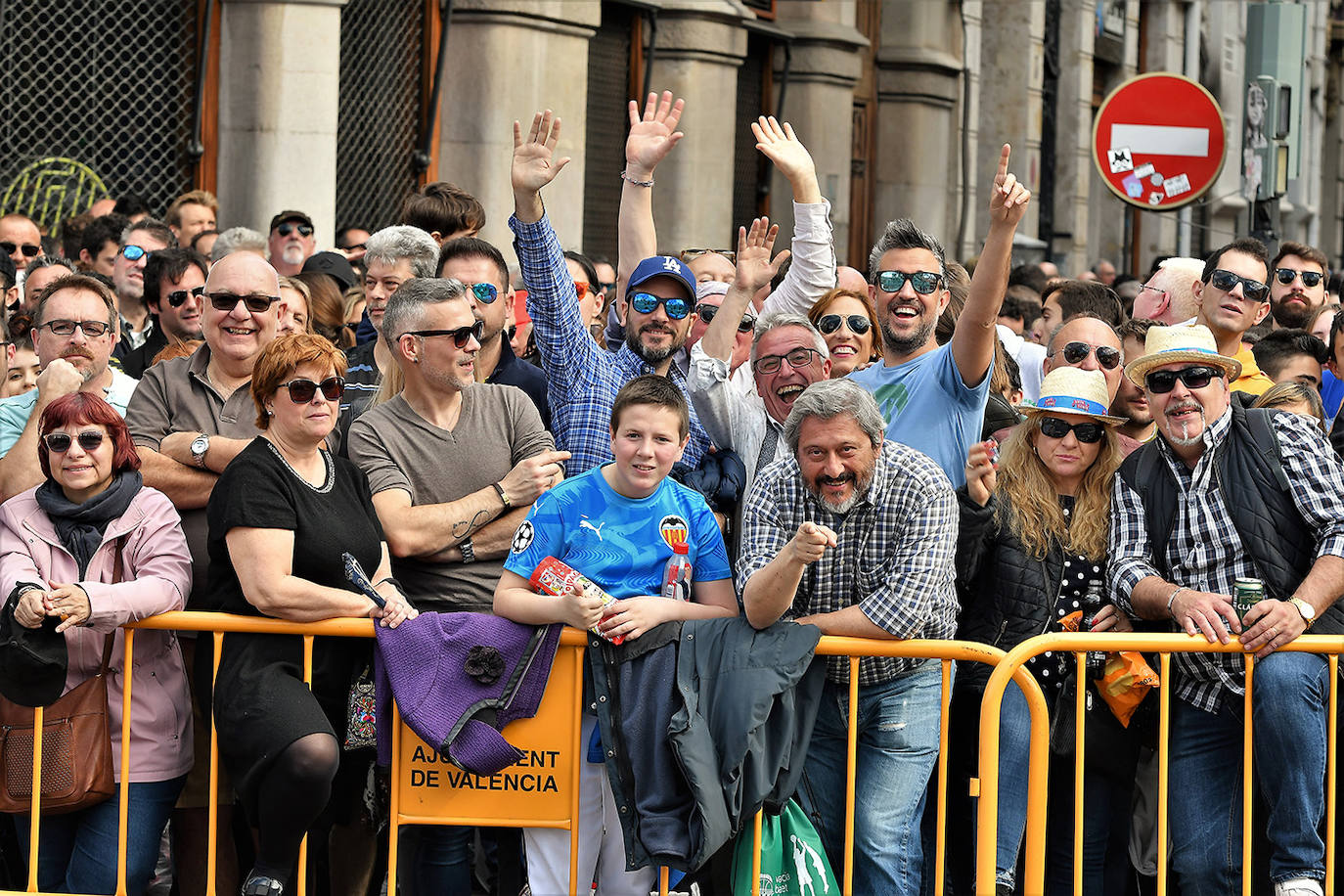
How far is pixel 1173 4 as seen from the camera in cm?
2892

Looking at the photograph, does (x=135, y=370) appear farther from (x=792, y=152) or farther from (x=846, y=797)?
(x=846, y=797)

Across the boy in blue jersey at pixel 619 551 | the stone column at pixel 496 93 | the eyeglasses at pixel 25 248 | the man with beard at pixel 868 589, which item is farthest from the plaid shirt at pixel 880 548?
the stone column at pixel 496 93

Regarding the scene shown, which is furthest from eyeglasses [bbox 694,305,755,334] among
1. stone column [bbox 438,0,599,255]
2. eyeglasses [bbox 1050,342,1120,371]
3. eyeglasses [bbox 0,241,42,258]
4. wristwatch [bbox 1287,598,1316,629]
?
stone column [bbox 438,0,599,255]

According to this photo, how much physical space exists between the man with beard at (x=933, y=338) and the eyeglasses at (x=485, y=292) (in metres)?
1.37

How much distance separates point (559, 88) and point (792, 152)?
23.0ft

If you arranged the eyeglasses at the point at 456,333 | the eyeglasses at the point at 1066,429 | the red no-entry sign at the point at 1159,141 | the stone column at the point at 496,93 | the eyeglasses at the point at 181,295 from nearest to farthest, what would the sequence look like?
the eyeglasses at the point at 456,333, the eyeglasses at the point at 1066,429, the eyeglasses at the point at 181,295, the red no-entry sign at the point at 1159,141, the stone column at the point at 496,93

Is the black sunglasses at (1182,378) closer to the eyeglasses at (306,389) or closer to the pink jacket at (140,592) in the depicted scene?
the eyeglasses at (306,389)

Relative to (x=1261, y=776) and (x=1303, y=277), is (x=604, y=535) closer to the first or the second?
(x=1261, y=776)

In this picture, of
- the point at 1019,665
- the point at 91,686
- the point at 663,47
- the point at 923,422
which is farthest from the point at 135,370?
the point at 663,47

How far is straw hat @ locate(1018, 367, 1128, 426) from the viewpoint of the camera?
5828 mm

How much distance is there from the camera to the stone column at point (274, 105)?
36.7 ft

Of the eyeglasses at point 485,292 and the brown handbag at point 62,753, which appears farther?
the eyeglasses at point 485,292

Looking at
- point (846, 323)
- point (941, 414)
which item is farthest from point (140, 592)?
point (846, 323)

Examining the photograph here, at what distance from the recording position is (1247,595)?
5246mm
